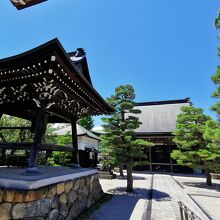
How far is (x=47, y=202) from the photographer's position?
14.4ft

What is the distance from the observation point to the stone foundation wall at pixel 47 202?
3908 mm

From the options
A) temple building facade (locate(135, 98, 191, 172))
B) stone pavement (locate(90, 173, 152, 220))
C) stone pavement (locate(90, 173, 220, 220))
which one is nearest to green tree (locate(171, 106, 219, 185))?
stone pavement (locate(90, 173, 220, 220))

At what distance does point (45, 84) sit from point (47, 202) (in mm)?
2853

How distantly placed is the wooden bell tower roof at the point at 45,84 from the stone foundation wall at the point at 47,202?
2.31 meters

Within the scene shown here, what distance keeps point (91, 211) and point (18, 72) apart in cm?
465

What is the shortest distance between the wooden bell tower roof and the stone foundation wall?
231cm

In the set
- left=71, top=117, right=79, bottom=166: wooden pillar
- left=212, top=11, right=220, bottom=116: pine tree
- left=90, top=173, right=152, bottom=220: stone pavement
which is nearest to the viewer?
left=90, top=173, right=152, bottom=220: stone pavement

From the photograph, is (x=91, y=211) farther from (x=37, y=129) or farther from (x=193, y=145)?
(x=193, y=145)

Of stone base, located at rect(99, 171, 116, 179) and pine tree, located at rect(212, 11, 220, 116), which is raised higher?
pine tree, located at rect(212, 11, 220, 116)

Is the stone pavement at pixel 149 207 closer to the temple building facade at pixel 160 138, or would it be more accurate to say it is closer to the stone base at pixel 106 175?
the stone base at pixel 106 175

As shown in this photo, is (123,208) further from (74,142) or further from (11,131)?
(11,131)

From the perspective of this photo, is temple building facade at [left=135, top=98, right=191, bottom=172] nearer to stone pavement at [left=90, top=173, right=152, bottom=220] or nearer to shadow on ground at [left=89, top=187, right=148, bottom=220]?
shadow on ground at [left=89, top=187, right=148, bottom=220]

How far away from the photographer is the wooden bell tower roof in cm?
423

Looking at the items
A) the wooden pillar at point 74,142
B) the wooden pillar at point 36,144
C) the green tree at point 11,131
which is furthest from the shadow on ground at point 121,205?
the green tree at point 11,131
